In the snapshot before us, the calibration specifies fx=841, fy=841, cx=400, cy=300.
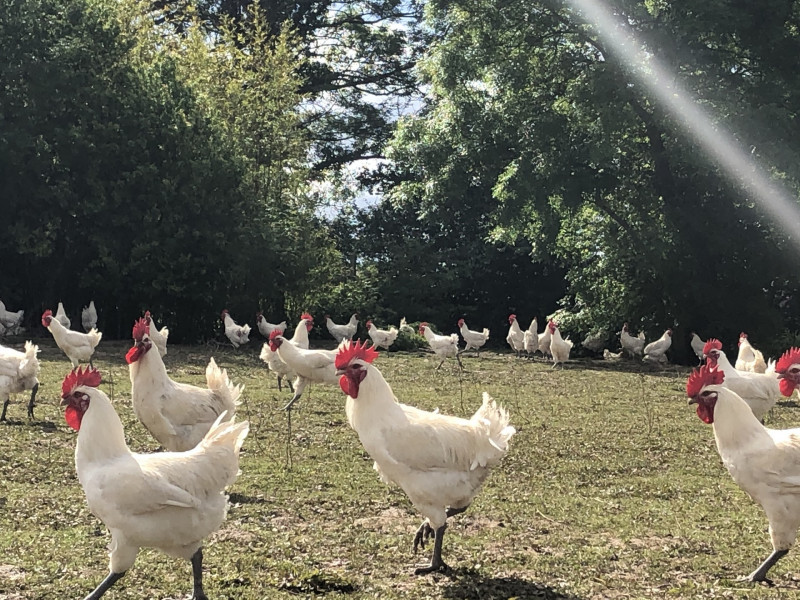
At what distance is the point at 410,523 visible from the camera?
290 inches

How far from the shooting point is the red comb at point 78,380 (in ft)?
18.4

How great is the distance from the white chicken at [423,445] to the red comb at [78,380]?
1.76m

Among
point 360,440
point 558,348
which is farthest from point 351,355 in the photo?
point 558,348

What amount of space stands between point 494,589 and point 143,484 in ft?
8.15

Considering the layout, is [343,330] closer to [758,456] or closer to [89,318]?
[89,318]

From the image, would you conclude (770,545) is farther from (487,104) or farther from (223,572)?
(487,104)

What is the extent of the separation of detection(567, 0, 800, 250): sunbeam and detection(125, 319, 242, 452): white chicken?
1684 cm

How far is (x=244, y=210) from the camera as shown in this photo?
26.6 meters

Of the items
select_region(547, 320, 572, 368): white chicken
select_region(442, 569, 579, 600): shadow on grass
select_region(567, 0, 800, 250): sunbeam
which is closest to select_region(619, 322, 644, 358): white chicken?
select_region(547, 320, 572, 368): white chicken

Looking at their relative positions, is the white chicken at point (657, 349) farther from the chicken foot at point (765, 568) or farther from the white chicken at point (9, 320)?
the chicken foot at point (765, 568)

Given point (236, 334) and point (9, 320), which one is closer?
point (9, 320)

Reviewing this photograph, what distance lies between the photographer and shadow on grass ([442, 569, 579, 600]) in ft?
18.7

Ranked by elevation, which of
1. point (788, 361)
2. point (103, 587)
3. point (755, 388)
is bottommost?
point (103, 587)

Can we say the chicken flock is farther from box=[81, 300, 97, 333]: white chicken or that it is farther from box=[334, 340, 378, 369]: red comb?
box=[81, 300, 97, 333]: white chicken
